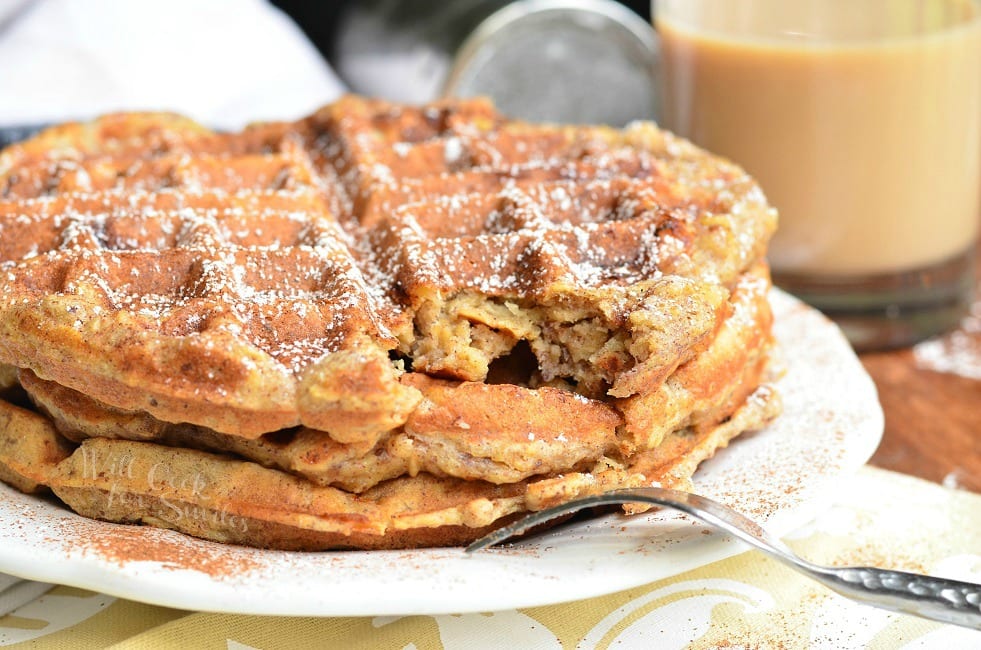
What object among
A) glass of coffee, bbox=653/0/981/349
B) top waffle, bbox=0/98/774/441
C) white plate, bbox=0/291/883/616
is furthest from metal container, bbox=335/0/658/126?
white plate, bbox=0/291/883/616

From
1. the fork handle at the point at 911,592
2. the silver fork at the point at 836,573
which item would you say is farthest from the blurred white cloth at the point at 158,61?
the fork handle at the point at 911,592

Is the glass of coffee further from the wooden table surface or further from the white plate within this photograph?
the white plate

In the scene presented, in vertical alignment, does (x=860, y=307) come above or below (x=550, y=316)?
below

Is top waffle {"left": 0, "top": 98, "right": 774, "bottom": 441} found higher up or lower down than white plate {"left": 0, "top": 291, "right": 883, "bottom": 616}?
higher up

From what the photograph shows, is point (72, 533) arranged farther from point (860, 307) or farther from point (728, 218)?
point (860, 307)

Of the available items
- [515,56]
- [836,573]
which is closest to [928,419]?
[836,573]

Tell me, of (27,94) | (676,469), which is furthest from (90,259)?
(27,94)

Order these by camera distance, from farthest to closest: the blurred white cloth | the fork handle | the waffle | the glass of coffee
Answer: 1. the blurred white cloth
2. the glass of coffee
3. the waffle
4. the fork handle
